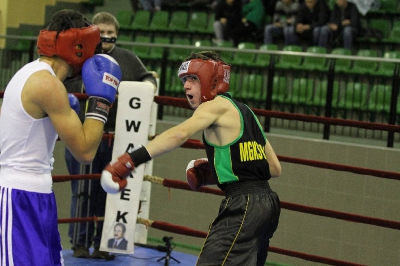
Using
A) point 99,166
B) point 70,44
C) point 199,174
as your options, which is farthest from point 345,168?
point 70,44

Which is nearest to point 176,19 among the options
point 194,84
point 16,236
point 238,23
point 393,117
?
point 238,23

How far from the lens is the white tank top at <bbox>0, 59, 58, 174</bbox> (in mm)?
2674

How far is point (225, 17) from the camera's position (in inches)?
389

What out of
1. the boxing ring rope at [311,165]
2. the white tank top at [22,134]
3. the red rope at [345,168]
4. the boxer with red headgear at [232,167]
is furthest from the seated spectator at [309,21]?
the white tank top at [22,134]

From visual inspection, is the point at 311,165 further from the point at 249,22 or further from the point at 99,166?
the point at 249,22

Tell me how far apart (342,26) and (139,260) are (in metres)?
4.94

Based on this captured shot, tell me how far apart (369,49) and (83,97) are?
5224 millimetres

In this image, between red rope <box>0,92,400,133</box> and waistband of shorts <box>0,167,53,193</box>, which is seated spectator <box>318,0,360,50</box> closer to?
red rope <box>0,92,400,133</box>

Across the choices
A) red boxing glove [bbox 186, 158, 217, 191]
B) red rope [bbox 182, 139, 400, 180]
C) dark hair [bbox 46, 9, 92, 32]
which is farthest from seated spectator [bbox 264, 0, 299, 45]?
dark hair [bbox 46, 9, 92, 32]

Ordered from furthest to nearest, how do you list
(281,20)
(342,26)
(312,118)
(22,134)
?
(281,20) < (342,26) < (312,118) < (22,134)

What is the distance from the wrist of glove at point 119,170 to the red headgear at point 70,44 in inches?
17.4

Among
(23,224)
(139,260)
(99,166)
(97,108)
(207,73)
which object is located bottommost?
(139,260)

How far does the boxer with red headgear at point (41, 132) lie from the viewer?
2658mm

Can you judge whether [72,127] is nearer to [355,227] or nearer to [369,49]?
[355,227]
